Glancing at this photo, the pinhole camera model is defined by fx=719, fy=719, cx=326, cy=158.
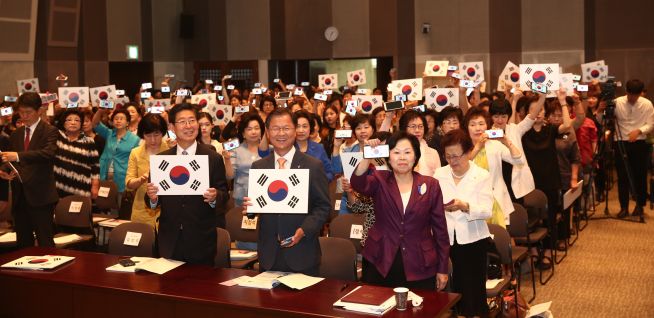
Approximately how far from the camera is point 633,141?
9914mm

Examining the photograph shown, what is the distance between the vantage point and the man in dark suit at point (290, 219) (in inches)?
177

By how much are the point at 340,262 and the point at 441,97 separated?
13.6 ft

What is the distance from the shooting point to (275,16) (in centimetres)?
1838

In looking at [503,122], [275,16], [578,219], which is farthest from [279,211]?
[275,16]

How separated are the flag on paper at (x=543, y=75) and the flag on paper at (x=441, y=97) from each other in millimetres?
1114

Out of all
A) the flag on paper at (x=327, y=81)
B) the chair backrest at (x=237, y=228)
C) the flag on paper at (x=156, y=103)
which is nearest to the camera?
the chair backrest at (x=237, y=228)

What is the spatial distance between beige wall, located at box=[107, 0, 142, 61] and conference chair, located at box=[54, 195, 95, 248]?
1050 centimetres

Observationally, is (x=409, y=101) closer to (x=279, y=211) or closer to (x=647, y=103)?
(x=647, y=103)

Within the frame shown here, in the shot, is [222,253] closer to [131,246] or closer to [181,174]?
[131,246]

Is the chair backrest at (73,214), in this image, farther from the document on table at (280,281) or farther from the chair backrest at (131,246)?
the document on table at (280,281)

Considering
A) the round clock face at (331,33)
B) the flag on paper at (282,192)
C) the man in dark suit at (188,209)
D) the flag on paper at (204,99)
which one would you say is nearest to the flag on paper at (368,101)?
the flag on paper at (204,99)

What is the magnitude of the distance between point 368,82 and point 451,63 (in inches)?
93.3

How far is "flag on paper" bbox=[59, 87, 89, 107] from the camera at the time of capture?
9945mm

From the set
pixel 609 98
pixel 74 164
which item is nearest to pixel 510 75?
pixel 609 98
